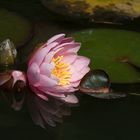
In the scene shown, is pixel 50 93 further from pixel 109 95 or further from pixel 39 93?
pixel 109 95

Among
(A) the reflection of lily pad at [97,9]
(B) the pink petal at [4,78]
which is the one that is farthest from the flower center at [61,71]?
(A) the reflection of lily pad at [97,9]

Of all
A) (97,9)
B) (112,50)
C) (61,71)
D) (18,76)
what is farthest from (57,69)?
(97,9)

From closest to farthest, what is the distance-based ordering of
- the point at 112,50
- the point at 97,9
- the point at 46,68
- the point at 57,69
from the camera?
the point at 46,68 → the point at 57,69 → the point at 112,50 → the point at 97,9

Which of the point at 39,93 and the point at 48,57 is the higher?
the point at 48,57

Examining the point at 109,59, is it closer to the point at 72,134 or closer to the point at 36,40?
the point at 36,40

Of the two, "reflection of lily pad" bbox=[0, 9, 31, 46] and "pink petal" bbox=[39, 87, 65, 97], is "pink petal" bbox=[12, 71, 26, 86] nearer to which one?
"pink petal" bbox=[39, 87, 65, 97]

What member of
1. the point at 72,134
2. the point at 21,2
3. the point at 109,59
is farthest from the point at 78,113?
the point at 21,2

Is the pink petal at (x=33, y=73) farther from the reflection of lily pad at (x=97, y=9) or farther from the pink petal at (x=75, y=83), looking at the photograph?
the reflection of lily pad at (x=97, y=9)
